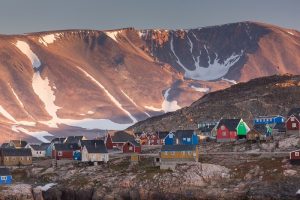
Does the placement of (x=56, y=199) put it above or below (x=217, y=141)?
below

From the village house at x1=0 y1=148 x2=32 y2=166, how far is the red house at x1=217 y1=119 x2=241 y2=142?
39031 mm

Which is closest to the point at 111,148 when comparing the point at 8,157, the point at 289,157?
the point at 8,157

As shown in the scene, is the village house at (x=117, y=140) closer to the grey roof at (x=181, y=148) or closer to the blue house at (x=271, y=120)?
the blue house at (x=271, y=120)

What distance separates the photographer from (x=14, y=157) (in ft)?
467

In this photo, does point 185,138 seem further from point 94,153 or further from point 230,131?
point 94,153

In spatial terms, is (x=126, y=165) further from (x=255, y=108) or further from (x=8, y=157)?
(x=255, y=108)

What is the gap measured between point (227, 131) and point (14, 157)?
142ft

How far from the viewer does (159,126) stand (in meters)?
197

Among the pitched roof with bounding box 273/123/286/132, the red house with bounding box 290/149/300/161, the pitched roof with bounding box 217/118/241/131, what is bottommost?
the red house with bounding box 290/149/300/161

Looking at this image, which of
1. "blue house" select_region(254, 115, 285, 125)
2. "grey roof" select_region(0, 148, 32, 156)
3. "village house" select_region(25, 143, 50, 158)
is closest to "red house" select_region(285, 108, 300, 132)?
"blue house" select_region(254, 115, 285, 125)

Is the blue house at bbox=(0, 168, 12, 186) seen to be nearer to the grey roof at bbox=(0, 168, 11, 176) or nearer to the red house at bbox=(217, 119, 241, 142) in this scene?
the grey roof at bbox=(0, 168, 11, 176)

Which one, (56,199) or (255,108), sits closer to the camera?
(56,199)

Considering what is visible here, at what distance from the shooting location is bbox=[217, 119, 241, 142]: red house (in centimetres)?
13575

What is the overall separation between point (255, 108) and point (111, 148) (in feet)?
192
